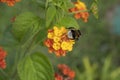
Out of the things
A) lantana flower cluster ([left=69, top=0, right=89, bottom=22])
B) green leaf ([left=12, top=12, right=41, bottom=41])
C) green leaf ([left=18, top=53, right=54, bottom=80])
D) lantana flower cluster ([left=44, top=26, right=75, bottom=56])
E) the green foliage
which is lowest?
the green foliage

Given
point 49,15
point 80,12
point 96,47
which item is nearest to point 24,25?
point 49,15

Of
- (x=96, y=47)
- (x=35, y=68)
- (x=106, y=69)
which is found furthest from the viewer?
(x=96, y=47)

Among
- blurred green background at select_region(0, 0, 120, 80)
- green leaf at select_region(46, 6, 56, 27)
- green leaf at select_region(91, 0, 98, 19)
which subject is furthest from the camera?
blurred green background at select_region(0, 0, 120, 80)

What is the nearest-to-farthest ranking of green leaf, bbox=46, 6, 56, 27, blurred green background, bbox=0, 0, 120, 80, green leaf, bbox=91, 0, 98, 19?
green leaf, bbox=46, 6, 56, 27 < green leaf, bbox=91, 0, 98, 19 < blurred green background, bbox=0, 0, 120, 80

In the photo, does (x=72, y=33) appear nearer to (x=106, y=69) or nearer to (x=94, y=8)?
(x=94, y=8)

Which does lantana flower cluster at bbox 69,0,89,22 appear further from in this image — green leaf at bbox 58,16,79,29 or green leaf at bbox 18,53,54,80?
green leaf at bbox 18,53,54,80

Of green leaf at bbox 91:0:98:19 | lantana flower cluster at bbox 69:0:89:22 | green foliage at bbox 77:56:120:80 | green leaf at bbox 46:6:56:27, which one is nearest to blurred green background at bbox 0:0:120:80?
green foliage at bbox 77:56:120:80
